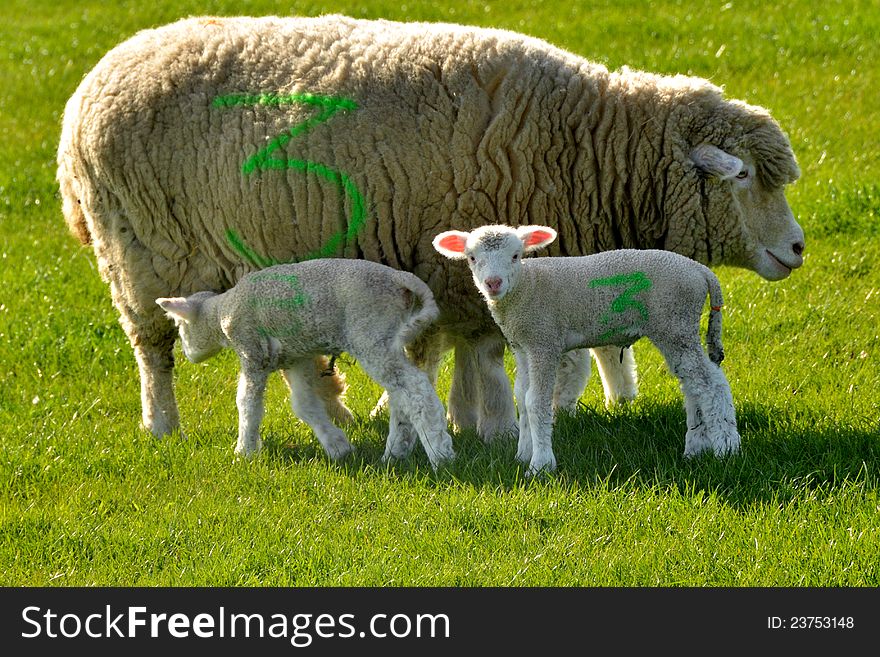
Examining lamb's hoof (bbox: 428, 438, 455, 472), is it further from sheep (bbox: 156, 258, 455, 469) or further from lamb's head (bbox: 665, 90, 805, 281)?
lamb's head (bbox: 665, 90, 805, 281)

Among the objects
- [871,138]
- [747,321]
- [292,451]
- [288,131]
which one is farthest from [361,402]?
[871,138]

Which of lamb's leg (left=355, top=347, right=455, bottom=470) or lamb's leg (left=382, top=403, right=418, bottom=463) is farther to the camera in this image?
lamb's leg (left=382, top=403, right=418, bottom=463)

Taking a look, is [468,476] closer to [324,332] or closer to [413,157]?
[324,332]

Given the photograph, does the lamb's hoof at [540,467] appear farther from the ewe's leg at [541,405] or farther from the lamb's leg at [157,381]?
the lamb's leg at [157,381]

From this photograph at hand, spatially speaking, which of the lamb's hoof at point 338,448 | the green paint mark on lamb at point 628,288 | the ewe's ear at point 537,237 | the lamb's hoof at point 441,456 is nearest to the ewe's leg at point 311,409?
the lamb's hoof at point 338,448

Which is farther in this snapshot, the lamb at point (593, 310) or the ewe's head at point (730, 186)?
the ewe's head at point (730, 186)

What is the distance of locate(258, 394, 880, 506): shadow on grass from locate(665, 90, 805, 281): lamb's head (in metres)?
0.84

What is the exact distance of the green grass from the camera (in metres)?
5.36

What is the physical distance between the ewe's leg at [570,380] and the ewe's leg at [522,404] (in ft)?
2.79

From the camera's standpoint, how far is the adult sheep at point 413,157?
6.86m

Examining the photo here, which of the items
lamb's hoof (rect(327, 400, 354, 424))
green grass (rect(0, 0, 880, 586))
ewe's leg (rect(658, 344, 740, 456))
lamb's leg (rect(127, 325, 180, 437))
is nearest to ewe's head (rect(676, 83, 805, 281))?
green grass (rect(0, 0, 880, 586))

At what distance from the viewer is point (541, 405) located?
6.09m

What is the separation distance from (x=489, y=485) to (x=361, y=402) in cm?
223

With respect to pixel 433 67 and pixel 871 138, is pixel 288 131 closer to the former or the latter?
pixel 433 67
